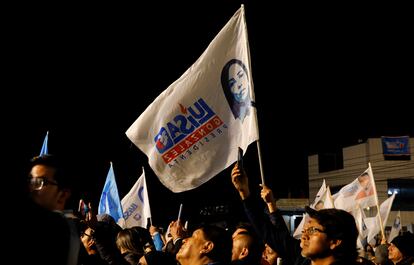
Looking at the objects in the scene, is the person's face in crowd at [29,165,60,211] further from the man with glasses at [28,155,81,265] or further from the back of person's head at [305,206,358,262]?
the back of person's head at [305,206,358,262]

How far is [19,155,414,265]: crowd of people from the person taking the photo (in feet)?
5.48

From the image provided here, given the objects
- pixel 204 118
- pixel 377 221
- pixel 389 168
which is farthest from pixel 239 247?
pixel 389 168

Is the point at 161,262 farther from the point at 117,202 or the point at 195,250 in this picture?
the point at 117,202

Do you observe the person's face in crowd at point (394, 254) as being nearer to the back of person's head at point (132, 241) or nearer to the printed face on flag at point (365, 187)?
the printed face on flag at point (365, 187)

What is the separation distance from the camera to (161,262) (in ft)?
15.2

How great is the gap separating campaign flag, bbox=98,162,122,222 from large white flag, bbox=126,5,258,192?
116 inches

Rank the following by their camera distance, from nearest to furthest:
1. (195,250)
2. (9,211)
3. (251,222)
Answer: (9,211)
(195,250)
(251,222)

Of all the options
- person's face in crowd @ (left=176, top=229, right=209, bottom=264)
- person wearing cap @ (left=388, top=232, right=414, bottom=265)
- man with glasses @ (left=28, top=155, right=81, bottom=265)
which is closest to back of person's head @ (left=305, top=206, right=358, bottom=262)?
person's face in crowd @ (left=176, top=229, right=209, bottom=264)

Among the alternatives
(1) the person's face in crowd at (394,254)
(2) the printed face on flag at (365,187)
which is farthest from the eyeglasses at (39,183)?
(2) the printed face on flag at (365,187)

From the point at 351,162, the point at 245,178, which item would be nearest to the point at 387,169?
the point at 351,162

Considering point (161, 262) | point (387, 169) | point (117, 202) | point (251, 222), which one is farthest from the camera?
point (387, 169)

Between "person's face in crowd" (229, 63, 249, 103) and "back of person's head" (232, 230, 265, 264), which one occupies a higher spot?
"person's face in crowd" (229, 63, 249, 103)

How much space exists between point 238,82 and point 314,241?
2.88 m

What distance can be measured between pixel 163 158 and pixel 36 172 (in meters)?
3.56
